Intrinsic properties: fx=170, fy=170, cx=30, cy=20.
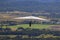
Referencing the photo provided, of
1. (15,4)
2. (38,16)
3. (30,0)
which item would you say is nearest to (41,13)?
(38,16)

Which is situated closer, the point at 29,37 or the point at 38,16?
the point at 29,37

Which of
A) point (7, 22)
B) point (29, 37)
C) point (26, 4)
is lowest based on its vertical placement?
point (29, 37)

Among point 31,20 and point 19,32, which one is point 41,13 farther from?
point 19,32

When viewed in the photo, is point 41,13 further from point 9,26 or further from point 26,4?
point 9,26

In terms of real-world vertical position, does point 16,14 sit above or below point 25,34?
above

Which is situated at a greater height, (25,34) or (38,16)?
(38,16)

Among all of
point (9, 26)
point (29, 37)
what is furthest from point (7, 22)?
point (29, 37)
